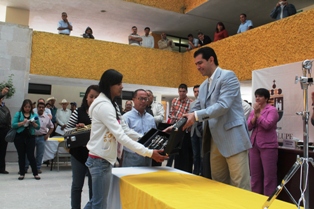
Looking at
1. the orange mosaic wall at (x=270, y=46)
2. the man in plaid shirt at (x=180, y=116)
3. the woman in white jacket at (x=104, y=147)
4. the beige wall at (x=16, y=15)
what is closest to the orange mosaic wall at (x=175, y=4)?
the orange mosaic wall at (x=270, y=46)

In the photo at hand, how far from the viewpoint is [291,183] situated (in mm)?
3842

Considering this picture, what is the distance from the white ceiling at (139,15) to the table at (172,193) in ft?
25.7

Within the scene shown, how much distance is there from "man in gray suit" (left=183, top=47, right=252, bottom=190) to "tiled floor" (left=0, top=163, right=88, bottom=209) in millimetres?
2253

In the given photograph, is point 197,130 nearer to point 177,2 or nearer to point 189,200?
point 189,200

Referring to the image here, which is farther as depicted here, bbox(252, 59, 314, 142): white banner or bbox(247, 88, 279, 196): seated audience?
bbox(252, 59, 314, 142): white banner

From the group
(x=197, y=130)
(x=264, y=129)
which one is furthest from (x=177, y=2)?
(x=264, y=129)

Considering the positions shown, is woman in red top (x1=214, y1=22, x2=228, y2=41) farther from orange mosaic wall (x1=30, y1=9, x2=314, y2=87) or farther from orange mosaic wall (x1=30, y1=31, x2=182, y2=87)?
orange mosaic wall (x1=30, y1=31, x2=182, y2=87)

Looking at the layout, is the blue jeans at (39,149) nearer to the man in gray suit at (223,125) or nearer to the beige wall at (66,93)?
the man in gray suit at (223,125)

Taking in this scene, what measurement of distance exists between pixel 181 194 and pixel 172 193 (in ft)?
0.18

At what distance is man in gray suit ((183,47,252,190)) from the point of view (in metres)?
2.16

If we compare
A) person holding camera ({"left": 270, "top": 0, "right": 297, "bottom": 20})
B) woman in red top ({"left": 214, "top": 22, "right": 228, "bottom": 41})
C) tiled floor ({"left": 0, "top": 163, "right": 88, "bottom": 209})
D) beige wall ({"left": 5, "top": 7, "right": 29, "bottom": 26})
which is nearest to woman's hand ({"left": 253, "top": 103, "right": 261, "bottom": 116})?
tiled floor ({"left": 0, "top": 163, "right": 88, "bottom": 209})

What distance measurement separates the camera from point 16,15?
31.0 feet

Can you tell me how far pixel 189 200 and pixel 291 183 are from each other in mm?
2866

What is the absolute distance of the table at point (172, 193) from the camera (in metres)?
1.50
